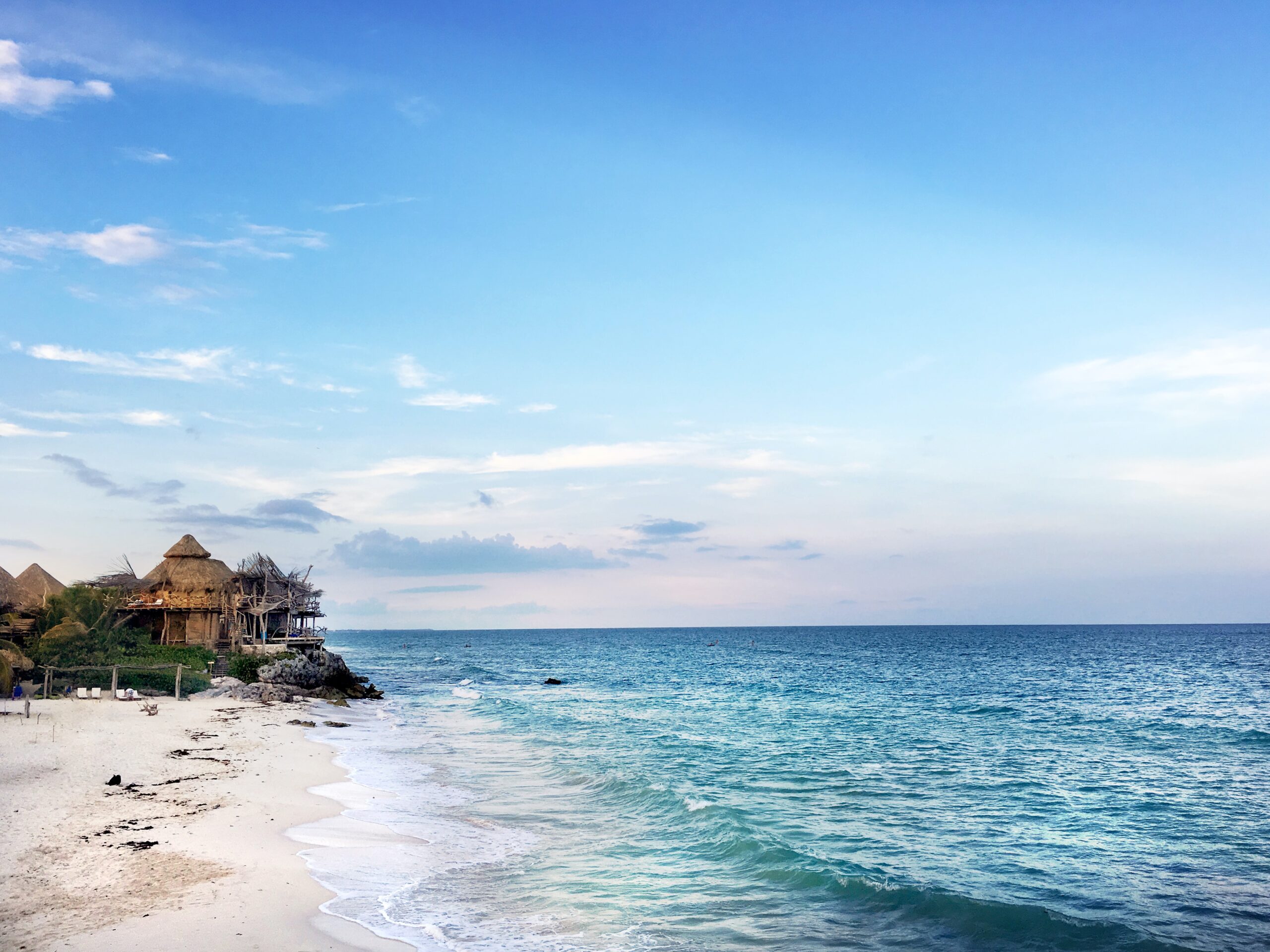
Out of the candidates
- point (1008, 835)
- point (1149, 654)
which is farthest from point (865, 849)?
point (1149, 654)

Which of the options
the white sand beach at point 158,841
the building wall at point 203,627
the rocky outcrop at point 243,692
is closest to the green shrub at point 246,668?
the rocky outcrop at point 243,692

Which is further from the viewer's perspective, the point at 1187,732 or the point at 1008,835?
the point at 1187,732

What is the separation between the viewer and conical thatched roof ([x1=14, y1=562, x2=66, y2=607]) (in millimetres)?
45938

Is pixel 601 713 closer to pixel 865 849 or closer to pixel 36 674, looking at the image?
pixel 36 674

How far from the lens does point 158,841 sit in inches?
600

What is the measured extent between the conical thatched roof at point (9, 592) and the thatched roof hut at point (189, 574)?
6.67 meters

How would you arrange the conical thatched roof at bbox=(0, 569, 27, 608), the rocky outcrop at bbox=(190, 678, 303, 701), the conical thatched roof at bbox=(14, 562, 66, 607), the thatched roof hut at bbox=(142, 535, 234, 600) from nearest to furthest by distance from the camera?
1. the rocky outcrop at bbox=(190, 678, 303, 701)
2. the conical thatched roof at bbox=(0, 569, 27, 608)
3. the conical thatched roof at bbox=(14, 562, 66, 607)
4. the thatched roof hut at bbox=(142, 535, 234, 600)

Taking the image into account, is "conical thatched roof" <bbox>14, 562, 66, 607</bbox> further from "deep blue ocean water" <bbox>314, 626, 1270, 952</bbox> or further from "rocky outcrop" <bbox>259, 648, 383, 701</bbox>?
"deep blue ocean water" <bbox>314, 626, 1270, 952</bbox>

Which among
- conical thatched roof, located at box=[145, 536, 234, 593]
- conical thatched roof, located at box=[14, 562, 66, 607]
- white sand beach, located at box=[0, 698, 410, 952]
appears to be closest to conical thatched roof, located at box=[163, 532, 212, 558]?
conical thatched roof, located at box=[145, 536, 234, 593]

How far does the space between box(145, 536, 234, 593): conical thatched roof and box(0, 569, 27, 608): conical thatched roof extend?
6793 mm

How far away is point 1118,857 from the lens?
1680cm

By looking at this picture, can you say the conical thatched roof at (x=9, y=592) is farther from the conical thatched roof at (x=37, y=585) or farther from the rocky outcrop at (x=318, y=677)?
the rocky outcrop at (x=318, y=677)

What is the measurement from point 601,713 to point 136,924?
3639 cm

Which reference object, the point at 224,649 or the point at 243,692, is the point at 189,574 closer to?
the point at 224,649
